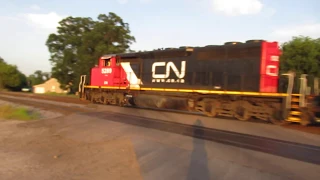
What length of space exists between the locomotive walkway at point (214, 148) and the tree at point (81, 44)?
36473 mm

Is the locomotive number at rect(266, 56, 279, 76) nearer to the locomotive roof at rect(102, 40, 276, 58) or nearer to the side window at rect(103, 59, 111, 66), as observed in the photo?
the locomotive roof at rect(102, 40, 276, 58)

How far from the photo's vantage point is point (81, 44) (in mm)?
54969

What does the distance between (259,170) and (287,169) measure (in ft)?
2.02

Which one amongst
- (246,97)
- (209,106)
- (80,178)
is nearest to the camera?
(80,178)

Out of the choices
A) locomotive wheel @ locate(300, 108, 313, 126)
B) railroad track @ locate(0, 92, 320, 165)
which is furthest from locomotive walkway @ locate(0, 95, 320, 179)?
locomotive wheel @ locate(300, 108, 313, 126)

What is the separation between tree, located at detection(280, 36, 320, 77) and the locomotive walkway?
717 inches

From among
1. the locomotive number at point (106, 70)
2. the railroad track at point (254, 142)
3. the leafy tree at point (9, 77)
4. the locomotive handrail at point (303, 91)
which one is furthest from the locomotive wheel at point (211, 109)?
the leafy tree at point (9, 77)

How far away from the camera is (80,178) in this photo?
21.0ft

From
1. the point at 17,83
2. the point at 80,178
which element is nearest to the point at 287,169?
the point at 80,178

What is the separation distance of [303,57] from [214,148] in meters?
24.0

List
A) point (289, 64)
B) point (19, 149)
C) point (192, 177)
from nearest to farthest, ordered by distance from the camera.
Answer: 1. point (192, 177)
2. point (19, 149)
3. point (289, 64)

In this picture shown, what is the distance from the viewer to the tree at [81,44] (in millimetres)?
48375

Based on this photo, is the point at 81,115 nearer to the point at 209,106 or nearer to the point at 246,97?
the point at 209,106

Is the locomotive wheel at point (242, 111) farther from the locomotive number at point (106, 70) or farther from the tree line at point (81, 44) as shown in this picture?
the tree line at point (81, 44)
